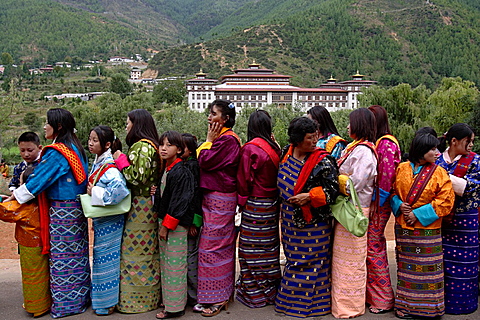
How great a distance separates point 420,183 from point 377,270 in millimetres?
797

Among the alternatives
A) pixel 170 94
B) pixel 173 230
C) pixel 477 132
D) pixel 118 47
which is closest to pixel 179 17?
pixel 118 47

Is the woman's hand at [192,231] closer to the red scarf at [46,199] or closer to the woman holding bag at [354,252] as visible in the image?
the red scarf at [46,199]

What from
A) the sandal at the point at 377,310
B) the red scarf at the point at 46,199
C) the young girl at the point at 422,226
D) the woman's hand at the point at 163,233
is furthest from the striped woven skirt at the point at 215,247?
the young girl at the point at 422,226

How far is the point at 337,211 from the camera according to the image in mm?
3096

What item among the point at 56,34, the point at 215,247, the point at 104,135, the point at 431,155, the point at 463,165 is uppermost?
the point at 56,34

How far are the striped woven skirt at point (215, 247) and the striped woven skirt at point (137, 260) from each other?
1.41ft

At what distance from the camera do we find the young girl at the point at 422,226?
10.1ft

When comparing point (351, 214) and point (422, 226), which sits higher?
point (351, 214)

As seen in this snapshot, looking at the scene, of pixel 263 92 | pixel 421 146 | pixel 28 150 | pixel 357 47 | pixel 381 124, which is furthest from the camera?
pixel 357 47

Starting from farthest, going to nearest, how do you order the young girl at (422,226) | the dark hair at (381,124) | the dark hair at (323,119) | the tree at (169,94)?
the tree at (169,94)
the dark hair at (323,119)
the dark hair at (381,124)
the young girl at (422,226)

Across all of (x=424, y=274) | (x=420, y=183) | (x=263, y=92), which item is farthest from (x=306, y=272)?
(x=263, y=92)

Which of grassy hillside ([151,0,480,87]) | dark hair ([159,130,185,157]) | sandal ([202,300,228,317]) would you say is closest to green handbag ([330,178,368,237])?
sandal ([202,300,228,317])

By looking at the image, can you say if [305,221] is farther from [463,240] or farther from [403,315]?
[463,240]

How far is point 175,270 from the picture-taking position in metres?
3.27
